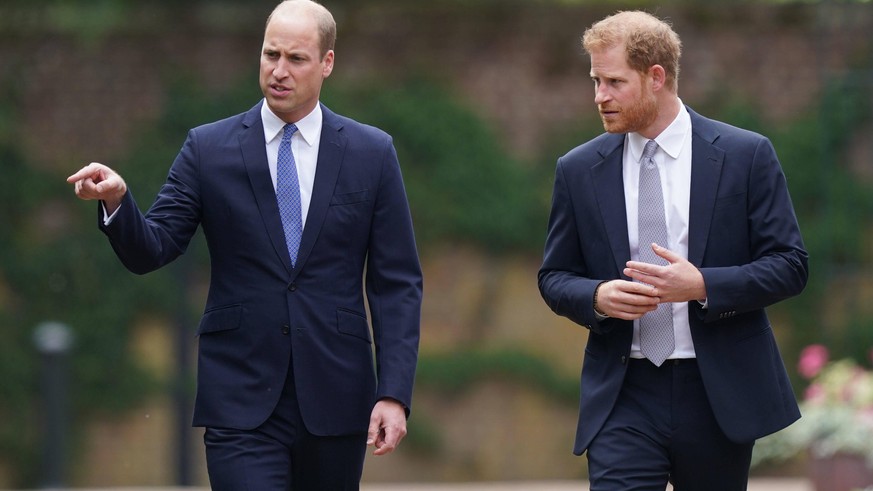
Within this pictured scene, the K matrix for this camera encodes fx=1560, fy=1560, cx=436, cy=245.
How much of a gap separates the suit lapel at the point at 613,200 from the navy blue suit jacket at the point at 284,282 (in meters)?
0.58

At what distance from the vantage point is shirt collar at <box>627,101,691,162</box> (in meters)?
4.29

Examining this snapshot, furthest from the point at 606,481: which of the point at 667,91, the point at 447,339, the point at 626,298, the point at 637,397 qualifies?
the point at 447,339

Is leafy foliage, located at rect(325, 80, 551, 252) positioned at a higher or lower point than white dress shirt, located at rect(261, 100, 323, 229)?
lower

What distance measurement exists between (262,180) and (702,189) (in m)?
1.21

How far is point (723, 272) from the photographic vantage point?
4.10 metres

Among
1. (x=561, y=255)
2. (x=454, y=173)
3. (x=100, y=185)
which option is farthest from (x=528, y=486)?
(x=100, y=185)

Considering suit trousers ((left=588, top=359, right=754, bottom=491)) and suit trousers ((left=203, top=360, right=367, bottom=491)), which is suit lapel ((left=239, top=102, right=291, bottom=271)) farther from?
suit trousers ((left=588, top=359, right=754, bottom=491))

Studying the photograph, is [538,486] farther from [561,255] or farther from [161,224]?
[161,224]

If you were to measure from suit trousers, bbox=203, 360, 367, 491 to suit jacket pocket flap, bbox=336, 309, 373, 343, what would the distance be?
0.20m

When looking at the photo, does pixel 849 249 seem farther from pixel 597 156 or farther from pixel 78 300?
pixel 597 156

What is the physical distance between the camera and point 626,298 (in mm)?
4031

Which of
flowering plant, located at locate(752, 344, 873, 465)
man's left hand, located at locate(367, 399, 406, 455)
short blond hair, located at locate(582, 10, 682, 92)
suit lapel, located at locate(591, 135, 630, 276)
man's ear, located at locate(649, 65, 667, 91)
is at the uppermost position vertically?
short blond hair, located at locate(582, 10, 682, 92)

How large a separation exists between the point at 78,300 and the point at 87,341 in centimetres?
28

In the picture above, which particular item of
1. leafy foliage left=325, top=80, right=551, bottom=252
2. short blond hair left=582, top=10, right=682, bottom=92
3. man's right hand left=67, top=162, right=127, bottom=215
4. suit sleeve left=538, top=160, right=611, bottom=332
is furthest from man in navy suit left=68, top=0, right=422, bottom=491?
leafy foliage left=325, top=80, right=551, bottom=252
